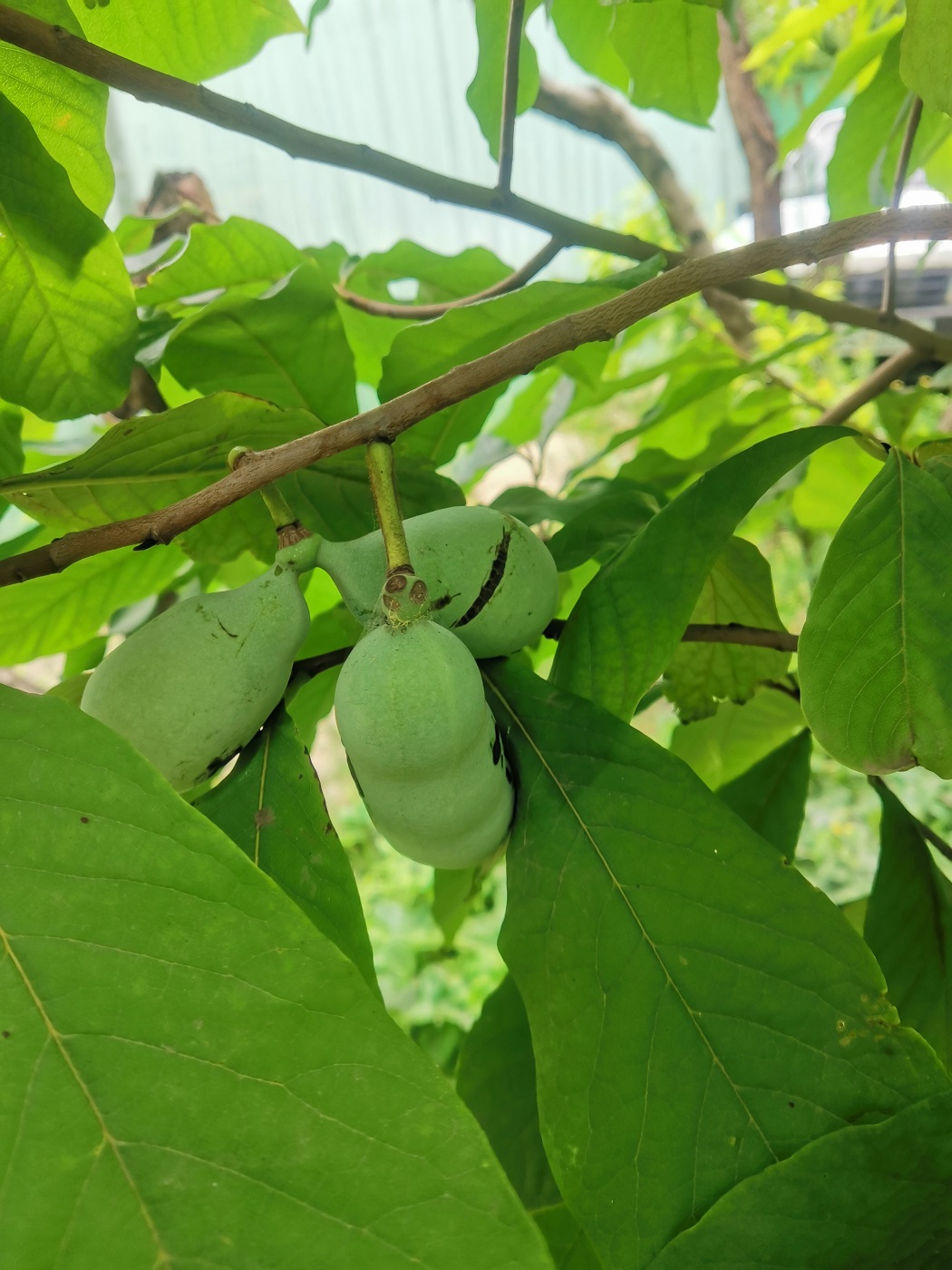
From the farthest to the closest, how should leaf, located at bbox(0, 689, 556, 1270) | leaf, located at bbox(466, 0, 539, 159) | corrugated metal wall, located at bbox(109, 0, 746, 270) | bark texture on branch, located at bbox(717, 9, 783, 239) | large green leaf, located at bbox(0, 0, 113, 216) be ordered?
corrugated metal wall, located at bbox(109, 0, 746, 270)
bark texture on branch, located at bbox(717, 9, 783, 239)
leaf, located at bbox(466, 0, 539, 159)
large green leaf, located at bbox(0, 0, 113, 216)
leaf, located at bbox(0, 689, 556, 1270)

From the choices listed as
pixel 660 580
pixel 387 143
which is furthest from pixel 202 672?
pixel 387 143

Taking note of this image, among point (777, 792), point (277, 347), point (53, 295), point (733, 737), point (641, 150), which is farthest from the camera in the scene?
point (641, 150)

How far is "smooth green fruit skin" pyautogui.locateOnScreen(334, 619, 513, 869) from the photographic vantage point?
35 centimetres

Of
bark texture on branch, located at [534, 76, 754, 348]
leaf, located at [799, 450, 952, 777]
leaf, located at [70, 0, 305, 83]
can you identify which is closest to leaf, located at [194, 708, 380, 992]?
leaf, located at [799, 450, 952, 777]

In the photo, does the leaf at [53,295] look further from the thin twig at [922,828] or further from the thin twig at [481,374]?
the thin twig at [922,828]

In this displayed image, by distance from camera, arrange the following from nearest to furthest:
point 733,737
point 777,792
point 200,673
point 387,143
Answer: point 200,673, point 777,792, point 733,737, point 387,143

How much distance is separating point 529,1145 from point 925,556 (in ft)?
1.41

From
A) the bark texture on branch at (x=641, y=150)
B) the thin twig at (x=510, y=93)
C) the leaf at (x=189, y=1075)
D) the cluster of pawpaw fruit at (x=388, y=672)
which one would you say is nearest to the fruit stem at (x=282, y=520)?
the cluster of pawpaw fruit at (x=388, y=672)

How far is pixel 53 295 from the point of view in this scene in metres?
0.51

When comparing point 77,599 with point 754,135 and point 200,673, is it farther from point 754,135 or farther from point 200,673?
point 754,135

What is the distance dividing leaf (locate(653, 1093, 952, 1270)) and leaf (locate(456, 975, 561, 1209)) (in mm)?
245

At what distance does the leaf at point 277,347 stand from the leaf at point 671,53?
32cm

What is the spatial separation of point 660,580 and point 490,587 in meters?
0.09

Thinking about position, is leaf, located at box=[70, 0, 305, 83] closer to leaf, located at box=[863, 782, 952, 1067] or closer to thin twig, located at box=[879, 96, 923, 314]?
thin twig, located at box=[879, 96, 923, 314]
